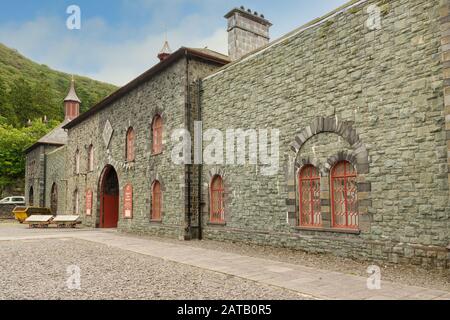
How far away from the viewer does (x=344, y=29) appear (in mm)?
9125

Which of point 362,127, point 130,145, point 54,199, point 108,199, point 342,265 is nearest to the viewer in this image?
point 342,265

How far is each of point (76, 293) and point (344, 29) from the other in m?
8.00

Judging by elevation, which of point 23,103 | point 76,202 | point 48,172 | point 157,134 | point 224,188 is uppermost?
point 23,103

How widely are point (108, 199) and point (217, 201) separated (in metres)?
9.96

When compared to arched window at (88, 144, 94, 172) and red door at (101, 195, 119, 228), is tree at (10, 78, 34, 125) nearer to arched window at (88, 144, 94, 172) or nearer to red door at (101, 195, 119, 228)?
arched window at (88, 144, 94, 172)

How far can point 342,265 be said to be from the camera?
8.14 m

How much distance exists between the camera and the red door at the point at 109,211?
20.6 metres

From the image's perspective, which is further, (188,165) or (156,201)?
(156,201)

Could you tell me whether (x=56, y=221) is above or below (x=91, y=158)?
below

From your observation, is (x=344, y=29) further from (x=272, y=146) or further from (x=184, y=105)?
(x=184, y=105)

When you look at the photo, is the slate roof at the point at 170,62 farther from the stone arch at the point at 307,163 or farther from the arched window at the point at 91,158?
the stone arch at the point at 307,163

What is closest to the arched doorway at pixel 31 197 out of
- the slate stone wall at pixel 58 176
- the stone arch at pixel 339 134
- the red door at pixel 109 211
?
A: the slate stone wall at pixel 58 176

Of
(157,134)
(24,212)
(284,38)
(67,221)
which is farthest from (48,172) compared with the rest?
(284,38)

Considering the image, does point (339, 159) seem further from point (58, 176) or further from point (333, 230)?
point (58, 176)
